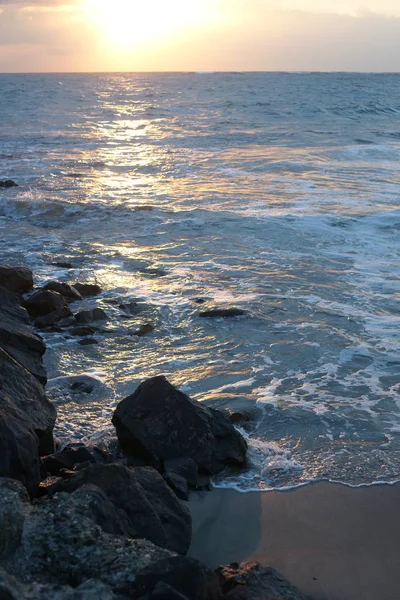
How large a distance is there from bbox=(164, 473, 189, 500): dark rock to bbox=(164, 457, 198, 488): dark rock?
66 millimetres

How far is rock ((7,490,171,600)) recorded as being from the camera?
2.86 meters

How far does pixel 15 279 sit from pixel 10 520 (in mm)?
5562

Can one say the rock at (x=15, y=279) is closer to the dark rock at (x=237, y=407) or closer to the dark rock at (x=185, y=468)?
the dark rock at (x=237, y=407)

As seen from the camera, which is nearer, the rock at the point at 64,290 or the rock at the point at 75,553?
the rock at the point at 75,553

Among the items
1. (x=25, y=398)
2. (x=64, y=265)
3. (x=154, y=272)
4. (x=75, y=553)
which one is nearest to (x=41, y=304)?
(x=154, y=272)

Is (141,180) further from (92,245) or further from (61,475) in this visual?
(61,475)

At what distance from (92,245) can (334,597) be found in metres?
8.60

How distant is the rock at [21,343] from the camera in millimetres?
5230

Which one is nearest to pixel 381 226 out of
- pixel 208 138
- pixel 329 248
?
pixel 329 248

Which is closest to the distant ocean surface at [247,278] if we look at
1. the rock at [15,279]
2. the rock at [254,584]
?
the rock at [15,279]

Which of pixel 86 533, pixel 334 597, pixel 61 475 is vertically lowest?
pixel 334 597

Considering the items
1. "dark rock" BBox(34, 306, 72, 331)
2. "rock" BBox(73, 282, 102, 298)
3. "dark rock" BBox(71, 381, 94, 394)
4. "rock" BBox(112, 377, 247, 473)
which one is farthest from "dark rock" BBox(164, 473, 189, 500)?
"rock" BBox(73, 282, 102, 298)

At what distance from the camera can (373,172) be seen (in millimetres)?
19359

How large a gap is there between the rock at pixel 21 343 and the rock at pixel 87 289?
102 inches
